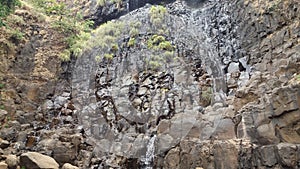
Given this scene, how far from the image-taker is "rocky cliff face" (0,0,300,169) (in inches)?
284

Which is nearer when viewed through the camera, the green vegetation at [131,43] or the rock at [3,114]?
the rock at [3,114]

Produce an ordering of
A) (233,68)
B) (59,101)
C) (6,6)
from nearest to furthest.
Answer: (233,68) → (6,6) → (59,101)

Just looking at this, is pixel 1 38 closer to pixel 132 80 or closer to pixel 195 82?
pixel 132 80

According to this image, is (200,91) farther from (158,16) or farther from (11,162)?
(11,162)

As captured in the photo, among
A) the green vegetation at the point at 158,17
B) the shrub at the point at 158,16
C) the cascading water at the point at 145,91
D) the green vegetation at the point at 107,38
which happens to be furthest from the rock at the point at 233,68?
the green vegetation at the point at 107,38

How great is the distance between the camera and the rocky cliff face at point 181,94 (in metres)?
7.22

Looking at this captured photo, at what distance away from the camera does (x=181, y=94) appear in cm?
1148

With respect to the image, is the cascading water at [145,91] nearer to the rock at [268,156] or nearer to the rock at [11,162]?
the rock at [268,156]

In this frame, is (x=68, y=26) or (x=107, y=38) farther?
(x=107, y=38)

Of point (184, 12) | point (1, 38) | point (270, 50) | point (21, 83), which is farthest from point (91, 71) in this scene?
point (270, 50)

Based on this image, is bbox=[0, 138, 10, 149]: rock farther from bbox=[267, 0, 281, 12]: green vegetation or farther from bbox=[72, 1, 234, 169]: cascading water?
bbox=[267, 0, 281, 12]: green vegetation

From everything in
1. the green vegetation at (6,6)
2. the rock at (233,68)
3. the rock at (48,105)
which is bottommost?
the rock at (48,105)

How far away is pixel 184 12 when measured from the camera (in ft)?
52.1

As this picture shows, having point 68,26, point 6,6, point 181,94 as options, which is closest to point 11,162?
point 181,94
